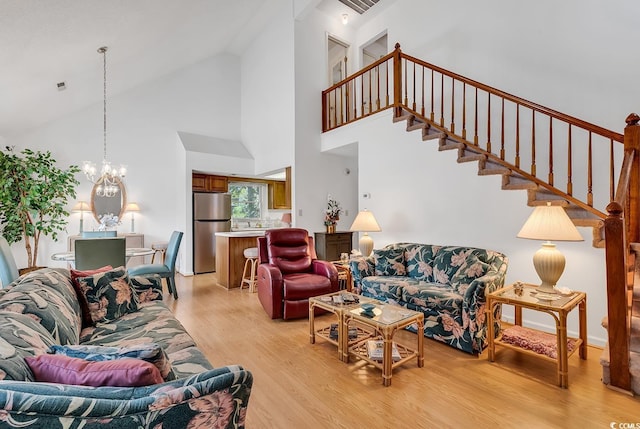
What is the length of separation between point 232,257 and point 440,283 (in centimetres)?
327

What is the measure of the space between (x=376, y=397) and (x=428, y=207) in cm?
267

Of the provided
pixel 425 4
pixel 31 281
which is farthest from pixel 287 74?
pixel 31 281

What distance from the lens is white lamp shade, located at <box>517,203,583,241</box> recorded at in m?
2.42

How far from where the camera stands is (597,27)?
126 inches

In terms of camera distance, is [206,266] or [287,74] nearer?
[287,74]

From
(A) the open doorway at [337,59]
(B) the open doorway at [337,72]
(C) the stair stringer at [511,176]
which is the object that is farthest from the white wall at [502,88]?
(A) the open doorway at [337,59]

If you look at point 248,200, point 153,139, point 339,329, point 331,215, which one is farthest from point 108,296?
point 248,200

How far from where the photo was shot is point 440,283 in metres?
3.35

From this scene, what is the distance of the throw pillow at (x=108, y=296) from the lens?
2.26 metres

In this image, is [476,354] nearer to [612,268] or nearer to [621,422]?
[621,422]

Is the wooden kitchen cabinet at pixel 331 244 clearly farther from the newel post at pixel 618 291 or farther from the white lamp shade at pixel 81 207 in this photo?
the white lamp shade at pixel 81 207

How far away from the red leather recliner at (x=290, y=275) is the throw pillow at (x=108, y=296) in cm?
141

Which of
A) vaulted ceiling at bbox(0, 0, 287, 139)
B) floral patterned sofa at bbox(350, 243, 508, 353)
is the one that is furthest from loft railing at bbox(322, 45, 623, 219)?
vaulted ceiling at bbox(0, 0, 287, 139)

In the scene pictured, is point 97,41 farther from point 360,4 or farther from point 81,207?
point 360,4
